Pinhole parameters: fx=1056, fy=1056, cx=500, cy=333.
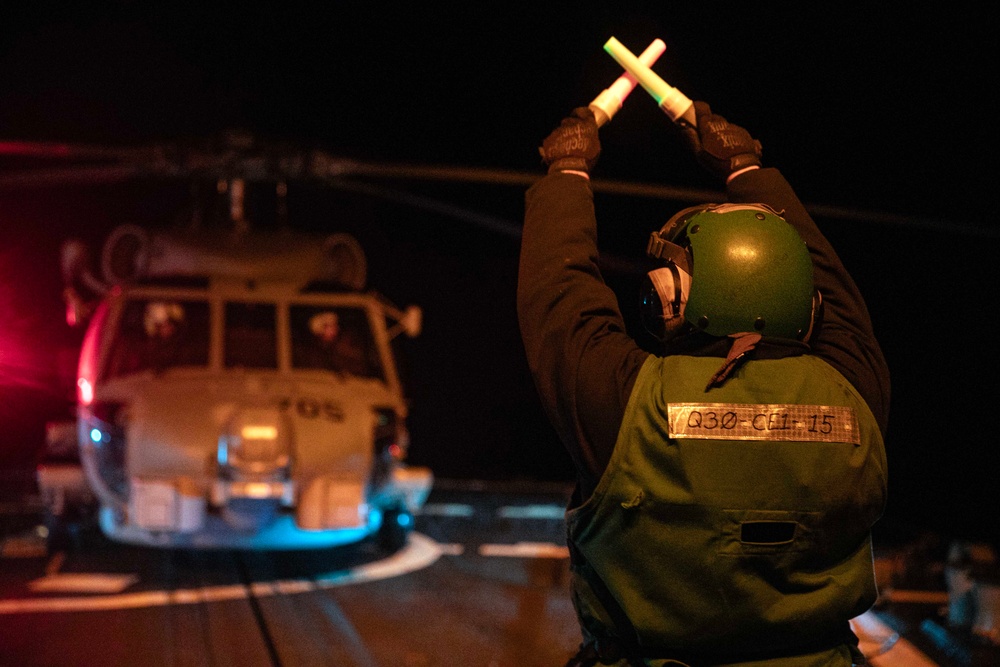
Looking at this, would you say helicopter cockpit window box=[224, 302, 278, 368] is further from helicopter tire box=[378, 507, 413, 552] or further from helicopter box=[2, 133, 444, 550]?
helicopter tire box=[378, 507, 413, 552]

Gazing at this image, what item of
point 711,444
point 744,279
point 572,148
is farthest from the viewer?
point 572,148

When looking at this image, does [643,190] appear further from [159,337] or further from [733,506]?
[733,506]

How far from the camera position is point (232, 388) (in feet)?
23.6

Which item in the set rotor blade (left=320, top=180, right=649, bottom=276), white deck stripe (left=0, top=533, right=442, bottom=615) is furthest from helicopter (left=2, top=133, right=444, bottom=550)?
rotor blade (left=320, top=180, right=649, bottom=276)

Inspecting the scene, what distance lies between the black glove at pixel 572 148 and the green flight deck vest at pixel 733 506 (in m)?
0.51

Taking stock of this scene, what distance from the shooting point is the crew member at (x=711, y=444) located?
6.40ft

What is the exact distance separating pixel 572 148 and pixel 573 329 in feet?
1.57

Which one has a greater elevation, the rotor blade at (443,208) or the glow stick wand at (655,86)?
the glow stick wand at (655,86)

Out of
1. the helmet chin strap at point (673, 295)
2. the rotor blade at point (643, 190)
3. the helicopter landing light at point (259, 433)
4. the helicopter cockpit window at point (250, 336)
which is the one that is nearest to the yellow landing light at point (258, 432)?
the helicopter landing light at point (259, 433)

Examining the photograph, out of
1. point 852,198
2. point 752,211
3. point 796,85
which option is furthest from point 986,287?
point 752,211

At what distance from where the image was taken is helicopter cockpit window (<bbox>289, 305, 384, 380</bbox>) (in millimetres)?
7953

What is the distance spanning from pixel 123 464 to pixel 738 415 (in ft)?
20.0

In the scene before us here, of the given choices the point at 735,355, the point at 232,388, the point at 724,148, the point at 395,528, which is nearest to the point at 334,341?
the point at 232,388

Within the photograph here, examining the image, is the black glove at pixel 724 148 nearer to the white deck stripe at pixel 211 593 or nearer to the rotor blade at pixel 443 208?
the white deck stripe at pixel 211 593
